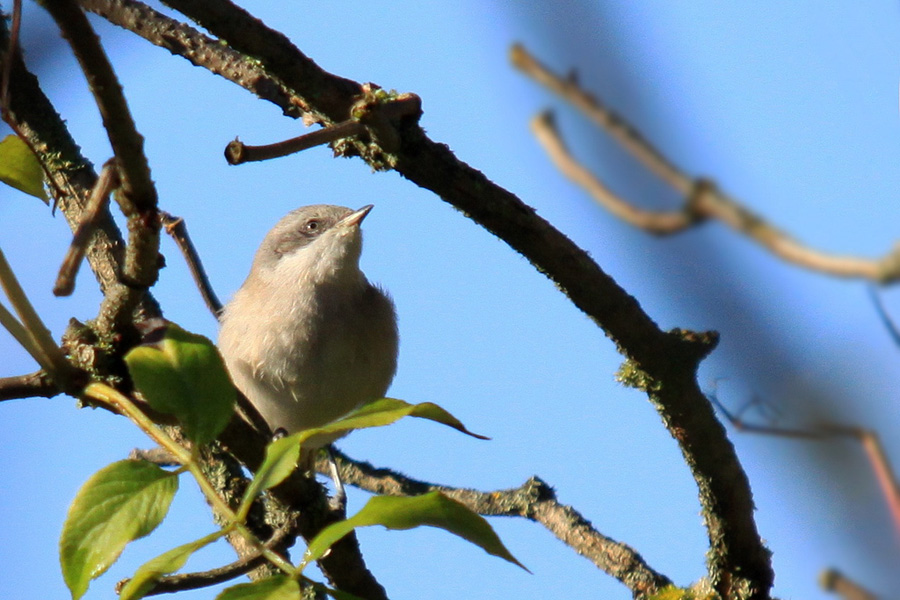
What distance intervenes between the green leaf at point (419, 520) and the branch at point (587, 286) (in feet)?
3.63

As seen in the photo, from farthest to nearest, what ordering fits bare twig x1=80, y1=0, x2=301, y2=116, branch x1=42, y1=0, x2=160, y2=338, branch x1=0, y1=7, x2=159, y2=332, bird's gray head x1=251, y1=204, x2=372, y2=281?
1. bird's gray head x1=251, y1=204, x2=372, y2=281
2. branch x1=0, y1=7, x2=159, y2=332
3. bare twig x1=80, y1=0, x2=301, y2=116
4. branch x1=42, y1=0, x2=160, y2=338

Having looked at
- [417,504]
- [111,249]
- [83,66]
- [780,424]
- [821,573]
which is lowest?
[821,573]

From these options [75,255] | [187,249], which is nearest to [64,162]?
[187,249]

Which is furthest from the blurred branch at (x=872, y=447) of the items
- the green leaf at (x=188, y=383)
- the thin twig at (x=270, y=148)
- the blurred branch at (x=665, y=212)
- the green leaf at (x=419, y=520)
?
the thin twig at (x=270, y=148)

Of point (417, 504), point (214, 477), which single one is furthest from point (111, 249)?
point (417, 504)

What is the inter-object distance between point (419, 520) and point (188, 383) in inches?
19.3

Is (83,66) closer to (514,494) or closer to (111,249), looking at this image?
(111,249)

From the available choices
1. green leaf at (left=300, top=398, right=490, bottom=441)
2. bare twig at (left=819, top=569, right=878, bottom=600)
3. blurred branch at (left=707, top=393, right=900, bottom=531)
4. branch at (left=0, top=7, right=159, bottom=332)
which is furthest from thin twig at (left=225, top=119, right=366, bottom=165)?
branch at (left=0, top=7, right=159, bottom=332)

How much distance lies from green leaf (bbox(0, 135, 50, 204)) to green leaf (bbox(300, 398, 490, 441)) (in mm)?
880

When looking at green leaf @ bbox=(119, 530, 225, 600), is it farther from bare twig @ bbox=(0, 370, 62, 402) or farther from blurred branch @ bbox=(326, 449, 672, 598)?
blurred branch @ bbox=(326, 449, 672, 598)

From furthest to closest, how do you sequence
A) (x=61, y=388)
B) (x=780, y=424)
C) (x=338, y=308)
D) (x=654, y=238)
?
(x=338, y=308), (x=61, y=388), (x=780, y=424), (x=654, y=238)

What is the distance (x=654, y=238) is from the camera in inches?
33.4

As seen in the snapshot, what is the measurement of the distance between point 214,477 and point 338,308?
200cm

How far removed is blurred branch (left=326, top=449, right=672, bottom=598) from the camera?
3512 mm
